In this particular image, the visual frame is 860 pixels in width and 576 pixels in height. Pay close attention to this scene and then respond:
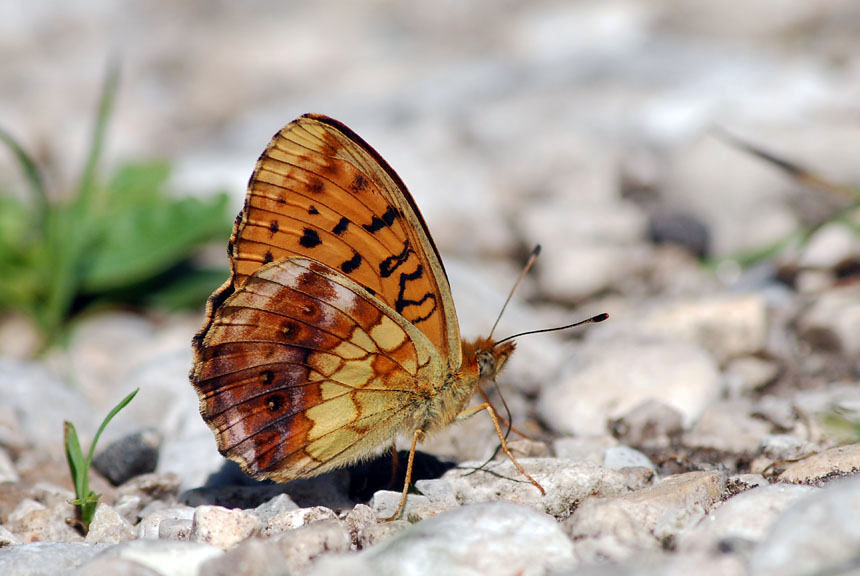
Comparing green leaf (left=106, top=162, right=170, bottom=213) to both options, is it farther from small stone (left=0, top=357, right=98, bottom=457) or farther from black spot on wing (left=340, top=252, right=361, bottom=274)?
black spot on wing (left=340, top=252, right=361, bottom=274)

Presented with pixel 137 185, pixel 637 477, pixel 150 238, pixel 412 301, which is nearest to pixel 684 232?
pixel 637 477

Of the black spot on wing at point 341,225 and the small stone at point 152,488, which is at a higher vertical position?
the black spot on wing at point 341,225

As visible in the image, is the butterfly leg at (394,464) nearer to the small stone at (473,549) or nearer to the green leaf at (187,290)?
the small stone at (473,549)

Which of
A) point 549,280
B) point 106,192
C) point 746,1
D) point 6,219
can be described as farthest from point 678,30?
point 6,219

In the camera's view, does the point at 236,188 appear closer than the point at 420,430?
No

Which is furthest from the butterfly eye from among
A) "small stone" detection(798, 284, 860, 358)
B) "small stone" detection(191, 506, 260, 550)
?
"small stone" detection(798, 284, 860, 358)

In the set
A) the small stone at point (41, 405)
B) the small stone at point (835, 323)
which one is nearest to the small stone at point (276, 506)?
the small stone at point (41, 405)

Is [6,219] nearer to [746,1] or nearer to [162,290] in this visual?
[162,290]
